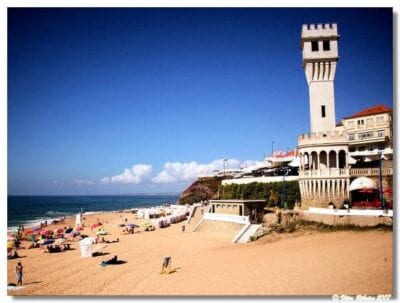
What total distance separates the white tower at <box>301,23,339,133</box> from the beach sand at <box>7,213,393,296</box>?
6200 mm

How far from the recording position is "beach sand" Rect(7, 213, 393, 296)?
28.7 ft

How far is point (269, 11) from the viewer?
31.6ft

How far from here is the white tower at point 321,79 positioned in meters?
15.9

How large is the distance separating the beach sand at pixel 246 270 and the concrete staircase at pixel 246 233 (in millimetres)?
741

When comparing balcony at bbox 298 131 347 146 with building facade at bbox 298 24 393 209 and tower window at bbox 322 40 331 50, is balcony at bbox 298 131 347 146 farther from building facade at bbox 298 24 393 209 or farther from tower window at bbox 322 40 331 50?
tower window at bbox 322 40 331 50

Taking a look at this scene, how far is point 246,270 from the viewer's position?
9.93 m

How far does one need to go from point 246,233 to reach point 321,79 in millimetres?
7763

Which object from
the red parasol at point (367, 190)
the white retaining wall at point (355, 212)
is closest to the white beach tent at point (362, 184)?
the red parasol at point (367, 190)

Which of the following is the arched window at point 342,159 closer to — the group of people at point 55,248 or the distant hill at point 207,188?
the group of people at point 55,248

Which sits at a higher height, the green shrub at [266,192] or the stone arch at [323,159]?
the stone arch at [323,159]

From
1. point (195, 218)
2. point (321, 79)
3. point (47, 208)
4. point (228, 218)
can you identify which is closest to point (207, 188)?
point (195, 218)
